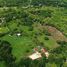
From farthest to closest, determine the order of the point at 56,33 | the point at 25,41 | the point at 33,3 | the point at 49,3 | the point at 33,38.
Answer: the point at 49,3, the point at 33,3, the point at 56,33, the point at 33,38, the point at 25,41

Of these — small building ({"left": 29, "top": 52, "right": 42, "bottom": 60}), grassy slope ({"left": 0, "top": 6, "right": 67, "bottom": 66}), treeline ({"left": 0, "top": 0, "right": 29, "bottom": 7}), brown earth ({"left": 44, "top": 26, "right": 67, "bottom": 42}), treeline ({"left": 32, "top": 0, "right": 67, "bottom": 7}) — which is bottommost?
treeline ({"left": 32, "top": 0, "right": 67, "bottom": 7})

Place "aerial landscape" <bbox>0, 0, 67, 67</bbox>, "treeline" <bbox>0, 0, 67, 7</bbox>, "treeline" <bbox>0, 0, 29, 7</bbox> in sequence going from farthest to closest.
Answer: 1. "treeline" <bbox>0, 0, 67, 7</bbox>
2. "treeline" <bbox>0, 0, 29, 7</bbox>
3. "aerial landscape" <bbox>0, 0, 67, 67</bbox>

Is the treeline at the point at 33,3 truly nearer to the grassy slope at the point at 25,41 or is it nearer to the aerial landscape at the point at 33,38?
the aerial landscape at the point at 33,38

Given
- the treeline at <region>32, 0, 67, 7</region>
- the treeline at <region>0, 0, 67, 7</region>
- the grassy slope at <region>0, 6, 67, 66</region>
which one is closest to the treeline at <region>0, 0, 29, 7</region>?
the treeline at <region>0, 0, 67, 7</region>

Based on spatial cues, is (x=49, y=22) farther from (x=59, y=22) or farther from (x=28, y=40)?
(x=28, y=40)

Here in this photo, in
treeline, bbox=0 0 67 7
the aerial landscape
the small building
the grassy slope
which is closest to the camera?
the aerial landscape

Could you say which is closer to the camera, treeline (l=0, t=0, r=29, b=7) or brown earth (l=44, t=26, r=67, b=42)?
brown earth (l=44, t=26, r=67, b=42)

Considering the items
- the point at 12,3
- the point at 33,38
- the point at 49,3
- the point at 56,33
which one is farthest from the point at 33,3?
the point at 33,38

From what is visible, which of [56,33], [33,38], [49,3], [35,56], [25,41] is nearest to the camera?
[35,56]

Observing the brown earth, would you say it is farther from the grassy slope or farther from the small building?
the small building

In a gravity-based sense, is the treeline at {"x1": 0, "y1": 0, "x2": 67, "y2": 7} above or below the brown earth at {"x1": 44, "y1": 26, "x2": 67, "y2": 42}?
Result: below

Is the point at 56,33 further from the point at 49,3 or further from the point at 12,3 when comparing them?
the point at 49,3
